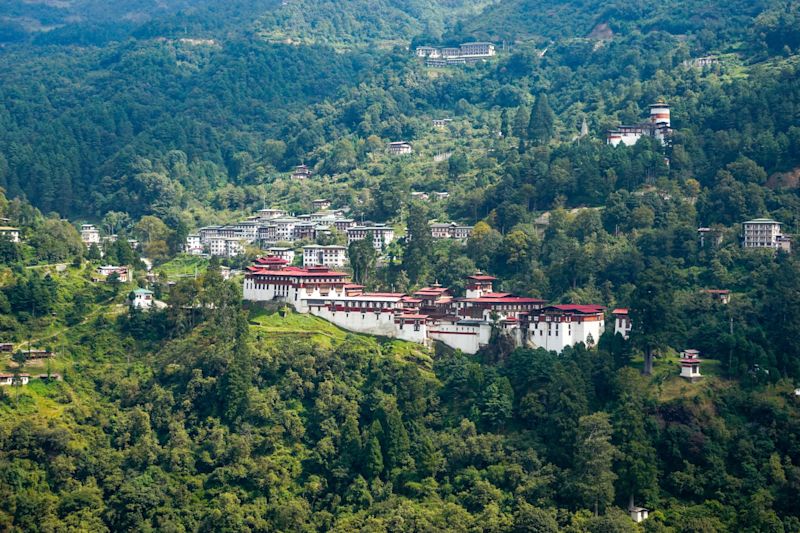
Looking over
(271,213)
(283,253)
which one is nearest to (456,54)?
(271,213)

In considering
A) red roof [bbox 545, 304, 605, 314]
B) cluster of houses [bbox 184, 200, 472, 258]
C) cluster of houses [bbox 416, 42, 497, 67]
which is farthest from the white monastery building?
cluster of houses [bbox 416, 42, 497, 67]

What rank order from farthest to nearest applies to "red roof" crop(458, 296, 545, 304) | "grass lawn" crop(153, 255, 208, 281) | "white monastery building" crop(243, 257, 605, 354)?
"grass lawn" crop(153, 255, 208, 281), "red roof" crop(458, 296, 545, 304), "white monastery building" crop(243, 257, 605, 354)

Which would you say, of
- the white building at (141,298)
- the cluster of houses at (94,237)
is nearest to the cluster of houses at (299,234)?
the cluster of houses at (94,237)

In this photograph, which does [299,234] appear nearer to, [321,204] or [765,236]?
[321,204]

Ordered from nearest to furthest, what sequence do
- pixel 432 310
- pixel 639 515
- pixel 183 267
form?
pixel 639 515
pixel 432 310
pixel 183 267

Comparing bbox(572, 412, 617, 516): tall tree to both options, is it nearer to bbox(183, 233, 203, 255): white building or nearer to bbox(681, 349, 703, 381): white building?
bbox(681, 349, 703, 381): white building

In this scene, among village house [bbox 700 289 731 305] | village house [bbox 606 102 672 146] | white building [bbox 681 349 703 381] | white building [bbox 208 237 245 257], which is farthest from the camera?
village house [bbox 606 102 672 146]

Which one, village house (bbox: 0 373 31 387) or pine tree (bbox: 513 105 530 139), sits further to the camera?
pine tree (bbox: 513 105 530 139)
